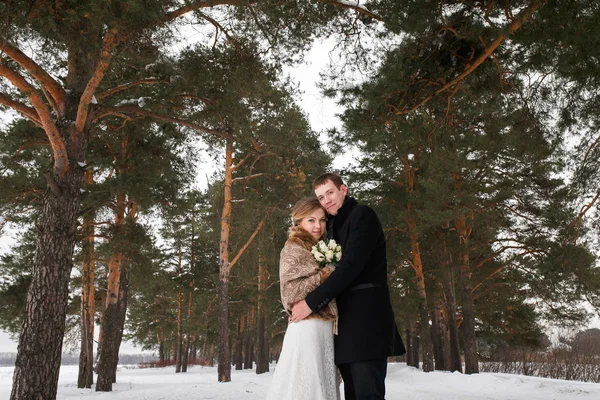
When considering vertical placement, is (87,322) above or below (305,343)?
above

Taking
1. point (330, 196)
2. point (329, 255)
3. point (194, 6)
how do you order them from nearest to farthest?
point (329, 255), point (330, 196), point (194, 6)

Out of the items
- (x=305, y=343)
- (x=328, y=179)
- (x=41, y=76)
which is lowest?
(x=305, y=343)

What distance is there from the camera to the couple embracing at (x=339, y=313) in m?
3.07

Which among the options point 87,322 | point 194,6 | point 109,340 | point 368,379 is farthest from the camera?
point 87,322

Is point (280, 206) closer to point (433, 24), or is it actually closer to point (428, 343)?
point (428, 343)

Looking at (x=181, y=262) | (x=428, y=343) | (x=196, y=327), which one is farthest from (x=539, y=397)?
(x=181, y=262)

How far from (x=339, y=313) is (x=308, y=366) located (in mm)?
431

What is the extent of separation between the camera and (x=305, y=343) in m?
3.31

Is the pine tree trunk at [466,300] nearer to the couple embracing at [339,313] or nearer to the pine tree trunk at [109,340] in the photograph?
the pine tree trunk at [109,340]

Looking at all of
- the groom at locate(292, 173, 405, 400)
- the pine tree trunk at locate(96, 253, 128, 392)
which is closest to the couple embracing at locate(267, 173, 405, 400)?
the groom at locate(292, 173, 405, 400)

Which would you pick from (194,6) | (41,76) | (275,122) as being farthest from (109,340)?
(194,6)

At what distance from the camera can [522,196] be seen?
15.7 metres

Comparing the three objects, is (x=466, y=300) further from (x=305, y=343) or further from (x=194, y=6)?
(x=305, y=343)

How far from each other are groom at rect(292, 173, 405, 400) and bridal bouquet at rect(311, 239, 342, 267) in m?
0.17
